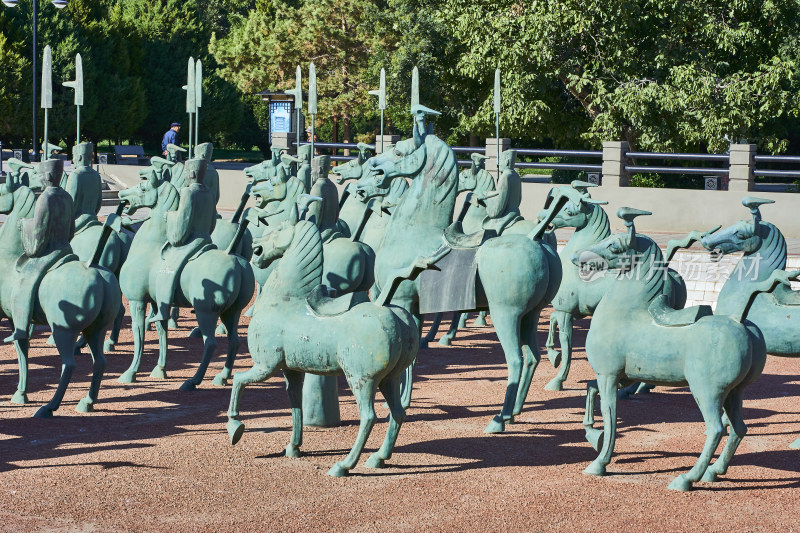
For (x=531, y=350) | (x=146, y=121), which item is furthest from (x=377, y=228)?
(x=146, y=121)

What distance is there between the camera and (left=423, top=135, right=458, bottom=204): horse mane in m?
9.94

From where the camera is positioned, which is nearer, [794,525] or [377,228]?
[794,525]

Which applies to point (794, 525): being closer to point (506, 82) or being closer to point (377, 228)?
point (377, 228)

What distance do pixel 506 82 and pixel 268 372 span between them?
846 inches

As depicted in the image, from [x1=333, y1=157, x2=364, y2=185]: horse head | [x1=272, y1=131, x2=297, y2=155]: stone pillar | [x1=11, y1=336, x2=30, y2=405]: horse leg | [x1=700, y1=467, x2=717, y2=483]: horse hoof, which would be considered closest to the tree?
[x1=272, y1=131, x2=297, y2=155]: stone pillar

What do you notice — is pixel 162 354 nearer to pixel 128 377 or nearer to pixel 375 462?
pixel 128 377

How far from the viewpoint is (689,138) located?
26844 millimetres

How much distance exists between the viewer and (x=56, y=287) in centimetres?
993

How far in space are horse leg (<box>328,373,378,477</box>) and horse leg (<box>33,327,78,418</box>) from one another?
121 inches

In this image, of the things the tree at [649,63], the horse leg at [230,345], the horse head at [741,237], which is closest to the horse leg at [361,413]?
the horse head at [741,237]

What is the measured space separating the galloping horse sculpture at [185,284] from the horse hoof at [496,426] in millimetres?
3047

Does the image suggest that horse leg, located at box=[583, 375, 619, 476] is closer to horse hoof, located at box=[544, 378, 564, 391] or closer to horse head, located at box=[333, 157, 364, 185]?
horse hoof, located at box=[544, 378, 564, 391]

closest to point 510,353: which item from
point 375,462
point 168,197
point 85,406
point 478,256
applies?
point 478,256

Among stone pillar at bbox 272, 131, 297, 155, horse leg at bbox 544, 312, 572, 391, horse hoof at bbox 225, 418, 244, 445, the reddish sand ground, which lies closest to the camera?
the reddish sand ground
